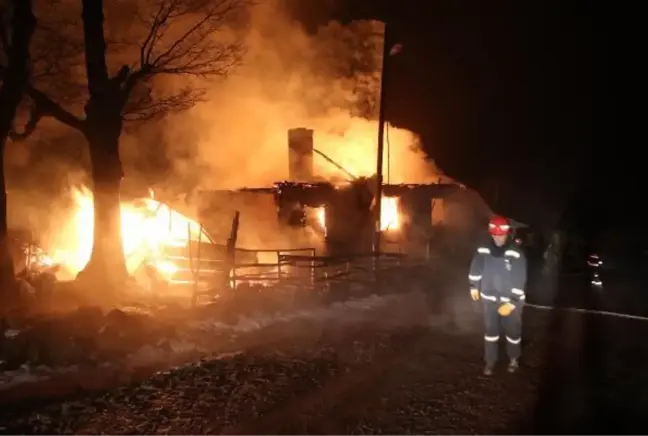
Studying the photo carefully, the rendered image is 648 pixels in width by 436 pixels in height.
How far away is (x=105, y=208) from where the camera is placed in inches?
650

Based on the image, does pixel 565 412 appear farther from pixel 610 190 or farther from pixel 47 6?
pixel 610 190

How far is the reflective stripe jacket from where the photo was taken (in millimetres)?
8773

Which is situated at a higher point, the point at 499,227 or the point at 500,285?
the point at 499,227

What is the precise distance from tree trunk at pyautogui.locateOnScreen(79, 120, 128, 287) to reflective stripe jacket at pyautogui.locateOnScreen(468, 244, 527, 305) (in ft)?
33.7

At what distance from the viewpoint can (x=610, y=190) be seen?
4531 centimetres


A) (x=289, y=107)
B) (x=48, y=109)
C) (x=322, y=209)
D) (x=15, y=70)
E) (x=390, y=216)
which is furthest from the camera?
(x=289, y=107)

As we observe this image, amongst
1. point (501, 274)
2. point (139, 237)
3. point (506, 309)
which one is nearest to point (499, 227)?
point (501, 274)

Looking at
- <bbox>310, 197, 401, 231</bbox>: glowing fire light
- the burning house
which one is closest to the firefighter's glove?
the burning house

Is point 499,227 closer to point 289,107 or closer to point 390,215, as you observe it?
point 390,215

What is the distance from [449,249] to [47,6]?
15.5 m

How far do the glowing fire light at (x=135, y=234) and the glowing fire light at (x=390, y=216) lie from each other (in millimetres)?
9147

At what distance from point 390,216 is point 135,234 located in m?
12.1

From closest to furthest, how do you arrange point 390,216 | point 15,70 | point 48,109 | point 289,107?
point 15,70 → point 48,109 → point 390,216 → point 289,107

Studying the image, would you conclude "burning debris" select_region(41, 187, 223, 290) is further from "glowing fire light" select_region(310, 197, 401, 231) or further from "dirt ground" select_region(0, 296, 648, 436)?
"glowing fire light" select_region(310, 197, 401, 231)
